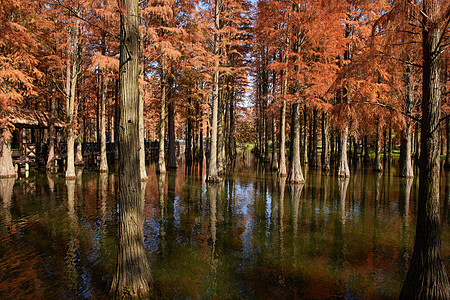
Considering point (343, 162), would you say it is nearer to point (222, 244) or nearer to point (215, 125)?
point (215, 125)

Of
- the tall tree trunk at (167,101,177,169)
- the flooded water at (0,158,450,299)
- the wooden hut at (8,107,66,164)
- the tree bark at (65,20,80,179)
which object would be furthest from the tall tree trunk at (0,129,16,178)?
the tall tree trunk at (167,101,177,169)

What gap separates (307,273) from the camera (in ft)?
19.8

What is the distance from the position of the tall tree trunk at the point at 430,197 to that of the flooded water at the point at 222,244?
0.92 metres

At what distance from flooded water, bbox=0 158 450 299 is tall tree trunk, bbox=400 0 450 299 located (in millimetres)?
916

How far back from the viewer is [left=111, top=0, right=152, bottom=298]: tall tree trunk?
487 cm

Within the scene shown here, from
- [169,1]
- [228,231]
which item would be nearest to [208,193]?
[228,231]

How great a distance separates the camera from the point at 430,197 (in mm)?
4691

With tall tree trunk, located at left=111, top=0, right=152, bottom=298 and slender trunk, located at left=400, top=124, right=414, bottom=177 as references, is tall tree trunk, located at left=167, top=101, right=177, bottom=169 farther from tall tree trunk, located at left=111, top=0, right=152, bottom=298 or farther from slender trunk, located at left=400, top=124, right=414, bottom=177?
tall tree trunk, located at left=111, top=0, right=152, bottom=298

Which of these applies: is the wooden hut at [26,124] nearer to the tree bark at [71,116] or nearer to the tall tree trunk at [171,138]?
the tree bark at [71,116]

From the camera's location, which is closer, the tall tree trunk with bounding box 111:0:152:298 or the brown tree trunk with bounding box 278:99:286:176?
the tall tree trunk with bounding box 111:0:152:298

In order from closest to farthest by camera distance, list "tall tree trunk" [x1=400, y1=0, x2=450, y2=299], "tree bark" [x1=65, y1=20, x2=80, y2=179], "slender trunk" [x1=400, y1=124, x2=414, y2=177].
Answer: "tall tree trunk" [x1=400, y1=0, x2=450, y2=299], "tree bark" [x1=65, y1=20, x2=80, y2=179], "slender trunk" [x1=400, y1=124, x2=414, y2=177]

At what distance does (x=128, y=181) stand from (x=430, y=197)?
5162 millimetres

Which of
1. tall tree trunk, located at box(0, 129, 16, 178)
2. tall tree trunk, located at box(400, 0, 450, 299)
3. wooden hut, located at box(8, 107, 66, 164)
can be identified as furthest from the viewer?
wooden hut, located at box(8, 107, 66, 164)

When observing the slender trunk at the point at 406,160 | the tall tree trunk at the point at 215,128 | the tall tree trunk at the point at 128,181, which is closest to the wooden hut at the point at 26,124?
the tall tree trunk at the point at 215,128
